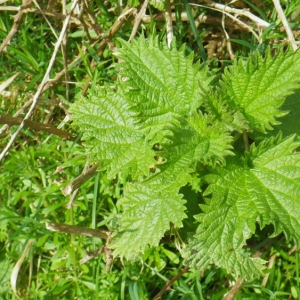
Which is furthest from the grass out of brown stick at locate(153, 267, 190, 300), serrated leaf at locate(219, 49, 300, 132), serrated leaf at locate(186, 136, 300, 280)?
serrated leaf at locate(186, 136, 300, 280)

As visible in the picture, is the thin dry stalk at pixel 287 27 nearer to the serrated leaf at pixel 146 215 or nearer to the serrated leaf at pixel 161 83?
the serrated leaf at pixel 161 83

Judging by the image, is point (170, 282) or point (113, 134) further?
point (170, 282)

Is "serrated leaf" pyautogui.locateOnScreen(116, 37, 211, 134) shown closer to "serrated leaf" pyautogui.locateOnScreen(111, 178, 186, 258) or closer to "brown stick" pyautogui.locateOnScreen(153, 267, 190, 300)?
"serrated leaf" pyautogui.locateOnScreen(111, 178, 186, 258)

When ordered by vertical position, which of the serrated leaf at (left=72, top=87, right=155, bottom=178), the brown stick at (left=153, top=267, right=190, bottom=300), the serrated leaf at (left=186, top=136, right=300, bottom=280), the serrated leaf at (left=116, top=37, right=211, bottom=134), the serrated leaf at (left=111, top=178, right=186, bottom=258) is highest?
the serrated leaf at (left=116, top=37, right=211, bottom=134)

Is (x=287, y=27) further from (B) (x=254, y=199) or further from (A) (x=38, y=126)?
(A) (x=38, y=126)

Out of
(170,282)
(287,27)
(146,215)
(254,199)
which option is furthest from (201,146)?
(170,282)

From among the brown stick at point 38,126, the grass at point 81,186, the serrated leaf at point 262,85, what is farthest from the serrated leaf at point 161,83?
the brown stick at point 38,126
